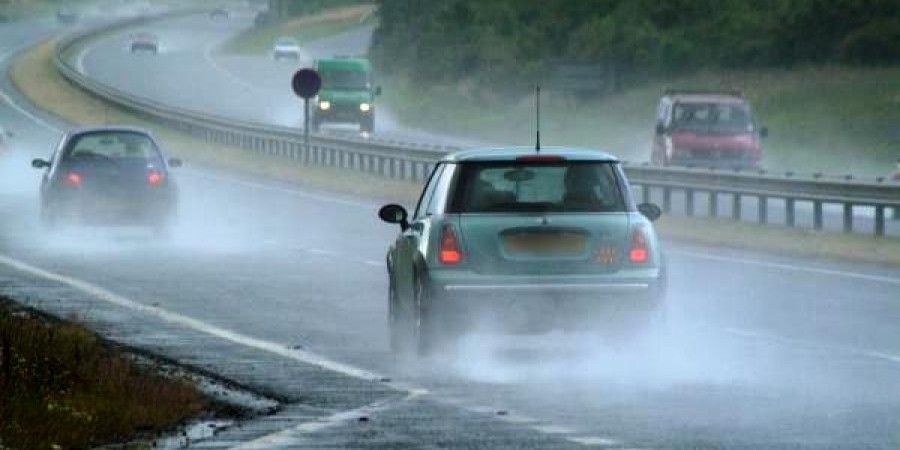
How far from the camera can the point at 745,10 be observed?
89188 millimetres

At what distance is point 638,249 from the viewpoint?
56.7 feet

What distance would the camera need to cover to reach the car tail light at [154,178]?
34938 mm

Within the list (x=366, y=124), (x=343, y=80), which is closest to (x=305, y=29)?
(x=343, y=80)

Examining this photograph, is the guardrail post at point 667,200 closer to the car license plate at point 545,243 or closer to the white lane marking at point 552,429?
the car license plate at point 545,243

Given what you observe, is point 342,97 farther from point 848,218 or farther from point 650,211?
point 650,211

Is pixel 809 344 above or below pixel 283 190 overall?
above

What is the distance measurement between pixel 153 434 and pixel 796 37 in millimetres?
68396

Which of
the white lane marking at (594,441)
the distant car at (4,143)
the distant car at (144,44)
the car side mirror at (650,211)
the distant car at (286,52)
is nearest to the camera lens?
the white lane marking at (594,441)

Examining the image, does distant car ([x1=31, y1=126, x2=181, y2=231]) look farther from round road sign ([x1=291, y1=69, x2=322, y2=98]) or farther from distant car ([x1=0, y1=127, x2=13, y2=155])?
distant car ([x1=0, y1=127, x2=13, y2=155])

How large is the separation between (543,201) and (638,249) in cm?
→ 77

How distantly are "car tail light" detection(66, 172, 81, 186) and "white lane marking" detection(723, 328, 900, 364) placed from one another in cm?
1592

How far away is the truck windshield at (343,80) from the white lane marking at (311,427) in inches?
2358

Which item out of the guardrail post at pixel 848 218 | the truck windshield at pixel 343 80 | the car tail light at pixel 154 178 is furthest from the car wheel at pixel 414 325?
the truck windshield at pixel 343 80

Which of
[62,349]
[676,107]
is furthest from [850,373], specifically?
[676,107]
